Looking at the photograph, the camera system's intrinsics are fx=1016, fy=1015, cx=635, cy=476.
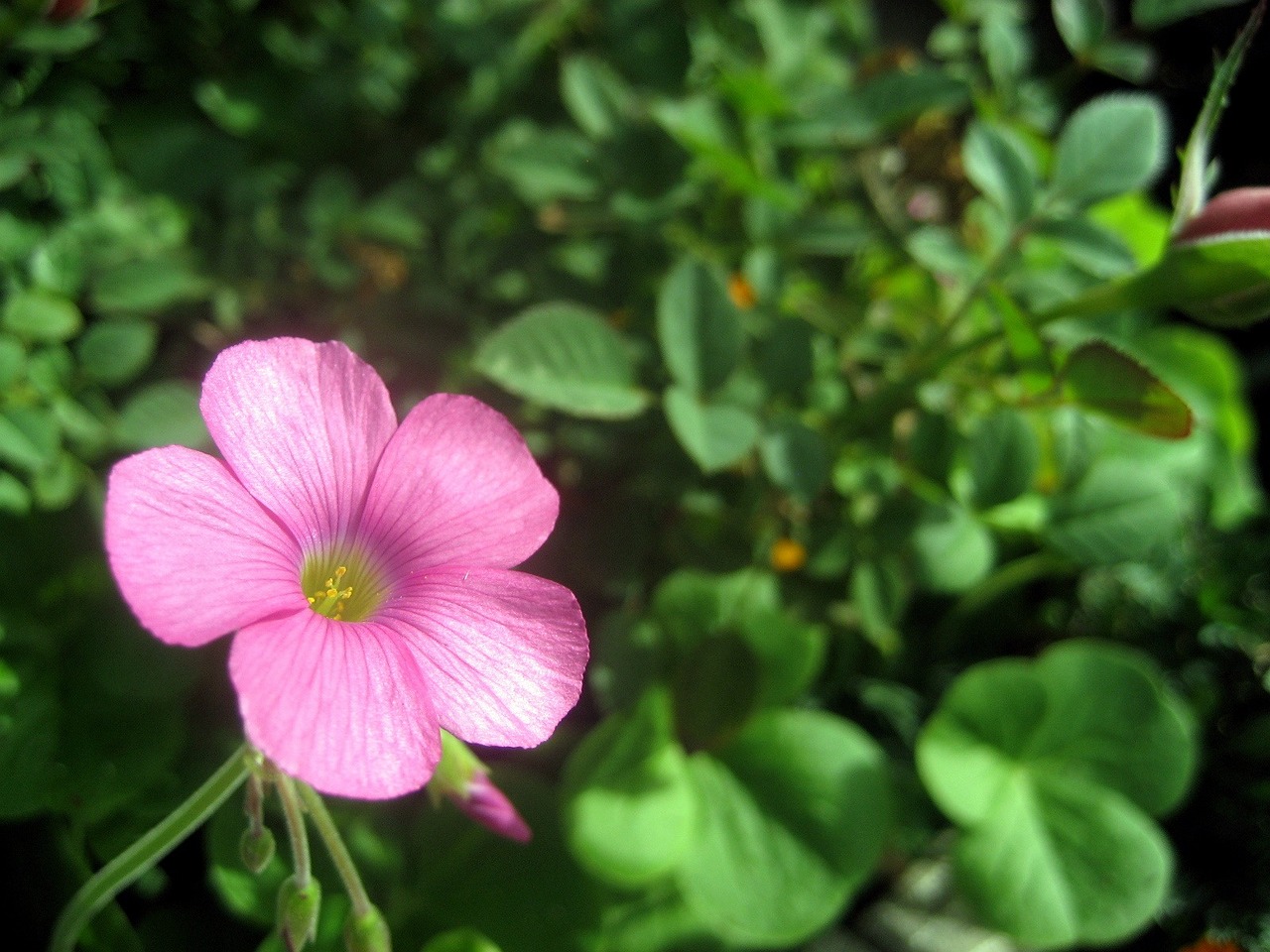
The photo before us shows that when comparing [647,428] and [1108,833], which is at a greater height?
[647,428]

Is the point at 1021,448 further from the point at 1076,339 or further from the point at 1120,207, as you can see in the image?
the point at 1120,207

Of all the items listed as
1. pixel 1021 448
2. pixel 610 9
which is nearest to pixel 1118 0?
pixel 610 9

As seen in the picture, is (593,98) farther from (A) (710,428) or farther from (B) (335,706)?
(B) (335,706)

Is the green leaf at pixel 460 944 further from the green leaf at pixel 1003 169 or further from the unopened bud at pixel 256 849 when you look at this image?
the green leaf at pixel 1003 169

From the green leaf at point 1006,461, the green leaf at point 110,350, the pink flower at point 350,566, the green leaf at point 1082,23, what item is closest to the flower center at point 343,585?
the pink flower at point 350,566

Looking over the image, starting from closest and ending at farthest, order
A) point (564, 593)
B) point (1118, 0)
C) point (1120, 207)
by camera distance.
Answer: point (564, 593) < point (1120, 207) < point (1118, 0)

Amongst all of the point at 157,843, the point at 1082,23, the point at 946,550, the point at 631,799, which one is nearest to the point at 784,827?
the point at 631,799

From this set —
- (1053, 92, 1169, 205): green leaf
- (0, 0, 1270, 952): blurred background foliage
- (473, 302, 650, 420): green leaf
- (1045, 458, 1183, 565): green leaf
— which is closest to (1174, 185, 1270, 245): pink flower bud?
(0, 0, 1270, 952): blurred background foliage
